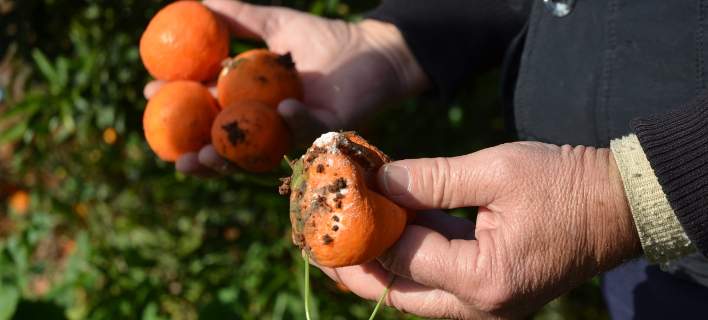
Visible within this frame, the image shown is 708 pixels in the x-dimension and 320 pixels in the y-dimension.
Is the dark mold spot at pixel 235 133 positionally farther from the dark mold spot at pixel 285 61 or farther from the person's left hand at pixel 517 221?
the person's left hand at pixel 517 221

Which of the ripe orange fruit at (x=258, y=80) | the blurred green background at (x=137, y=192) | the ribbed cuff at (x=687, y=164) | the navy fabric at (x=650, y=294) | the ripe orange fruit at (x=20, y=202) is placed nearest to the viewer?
Result: the ribbed cuff at (x=687, y=164)

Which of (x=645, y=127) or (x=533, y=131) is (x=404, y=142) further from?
(x=645, y=127)

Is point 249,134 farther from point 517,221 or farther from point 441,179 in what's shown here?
point 517,221

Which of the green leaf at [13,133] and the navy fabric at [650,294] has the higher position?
the navy fabric at [650,294]

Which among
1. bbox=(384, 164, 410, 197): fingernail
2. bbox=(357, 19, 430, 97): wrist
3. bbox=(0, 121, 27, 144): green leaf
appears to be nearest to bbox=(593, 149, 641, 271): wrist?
bbox=(384, 164, 410, 197): fingernail

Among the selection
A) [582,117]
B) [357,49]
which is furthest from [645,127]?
[357,49]

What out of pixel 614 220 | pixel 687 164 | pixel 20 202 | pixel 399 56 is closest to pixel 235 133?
pixel 399 56

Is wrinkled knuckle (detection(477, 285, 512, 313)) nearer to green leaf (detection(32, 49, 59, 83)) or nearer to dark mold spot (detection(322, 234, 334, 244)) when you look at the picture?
dark mold spot (detection(322, 234, 334, 244))

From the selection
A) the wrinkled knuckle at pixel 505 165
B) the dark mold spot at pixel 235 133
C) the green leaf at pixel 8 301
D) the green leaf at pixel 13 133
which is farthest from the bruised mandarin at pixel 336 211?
the green leaf at pixel 13 133
